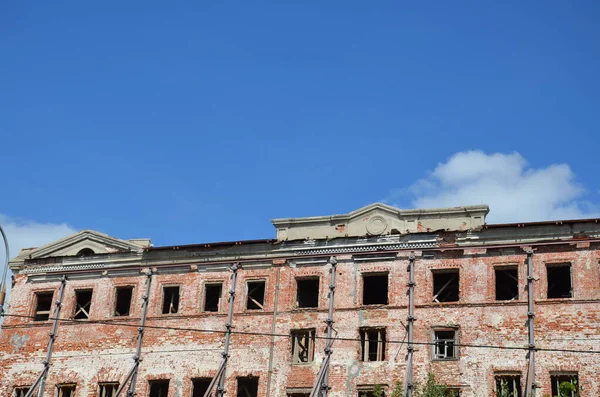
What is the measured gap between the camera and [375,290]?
4112 cm

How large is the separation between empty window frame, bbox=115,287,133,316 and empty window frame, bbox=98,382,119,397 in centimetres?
331

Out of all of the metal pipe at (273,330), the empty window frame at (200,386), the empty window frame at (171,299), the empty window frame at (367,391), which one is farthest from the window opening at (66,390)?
the empty window frame at (367,391)

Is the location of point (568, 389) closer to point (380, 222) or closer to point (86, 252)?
point (380, 222)

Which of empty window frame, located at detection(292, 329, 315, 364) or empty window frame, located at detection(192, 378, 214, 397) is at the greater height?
empty window frame, located at detection(292, 329, 315, 364)

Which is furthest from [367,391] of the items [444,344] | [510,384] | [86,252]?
[86,252]

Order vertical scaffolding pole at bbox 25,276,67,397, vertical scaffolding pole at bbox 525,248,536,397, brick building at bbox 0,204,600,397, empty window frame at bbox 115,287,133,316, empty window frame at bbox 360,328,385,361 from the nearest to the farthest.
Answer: vertical scaffolding pole at bbox 525,248,536,397
brick building at bbox 0,204,600,397
empty window frame at bbox 360,328,385,361
vertical scaffolding pole at bbox 25,276,67,397
empty window frame at bbox 115,287,133,316

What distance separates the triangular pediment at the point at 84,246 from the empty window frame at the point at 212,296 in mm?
4078

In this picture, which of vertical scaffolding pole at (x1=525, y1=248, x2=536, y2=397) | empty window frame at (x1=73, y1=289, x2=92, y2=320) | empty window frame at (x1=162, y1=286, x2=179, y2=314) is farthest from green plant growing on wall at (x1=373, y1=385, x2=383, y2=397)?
empty window frame at (x1=73, y1=289, x2=92, y2=320)

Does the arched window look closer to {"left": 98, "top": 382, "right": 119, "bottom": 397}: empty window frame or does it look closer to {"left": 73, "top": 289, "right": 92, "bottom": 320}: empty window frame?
{"left": 73, "top": 289, "right": 92, "bottom": 320}: empty window frame

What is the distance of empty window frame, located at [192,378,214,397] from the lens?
40.8m

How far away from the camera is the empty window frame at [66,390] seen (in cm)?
4241

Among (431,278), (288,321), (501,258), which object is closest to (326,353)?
(288,321)

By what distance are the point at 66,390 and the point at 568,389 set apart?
68.2 ft

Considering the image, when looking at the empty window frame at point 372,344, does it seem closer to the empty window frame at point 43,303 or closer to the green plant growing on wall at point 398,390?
the green plant growing on wall at point 398,390
